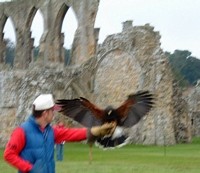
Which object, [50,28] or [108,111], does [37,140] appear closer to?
[108,111]

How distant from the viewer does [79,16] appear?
37.2m

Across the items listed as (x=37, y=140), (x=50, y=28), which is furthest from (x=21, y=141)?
(x=50, y=28)

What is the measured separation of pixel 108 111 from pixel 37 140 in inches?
27.1

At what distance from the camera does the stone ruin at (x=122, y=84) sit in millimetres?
25859

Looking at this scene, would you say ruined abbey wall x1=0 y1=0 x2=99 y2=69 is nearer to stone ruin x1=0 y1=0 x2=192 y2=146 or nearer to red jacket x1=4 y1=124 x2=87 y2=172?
stone ruin x1=0 y1=0 x2=192 y2=146

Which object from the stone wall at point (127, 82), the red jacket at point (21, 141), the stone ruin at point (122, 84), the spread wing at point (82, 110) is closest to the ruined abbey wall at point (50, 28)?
the stone ruin at point (122, 84)

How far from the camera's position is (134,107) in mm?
7277

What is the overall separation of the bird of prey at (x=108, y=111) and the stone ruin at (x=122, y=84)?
18.1m

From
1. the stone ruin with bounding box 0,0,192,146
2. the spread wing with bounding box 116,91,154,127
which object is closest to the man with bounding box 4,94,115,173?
the spread wing with bounding box 116,91,154,127

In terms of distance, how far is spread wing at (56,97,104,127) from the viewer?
727 cm

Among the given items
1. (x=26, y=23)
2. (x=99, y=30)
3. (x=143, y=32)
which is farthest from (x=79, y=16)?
(x=143, y=32)

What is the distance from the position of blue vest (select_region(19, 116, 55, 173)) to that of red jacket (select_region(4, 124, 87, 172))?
0.05 metres

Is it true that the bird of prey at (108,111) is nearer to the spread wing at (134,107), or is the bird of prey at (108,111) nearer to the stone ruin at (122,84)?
the spread wing at (134,107)

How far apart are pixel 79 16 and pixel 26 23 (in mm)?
5091
